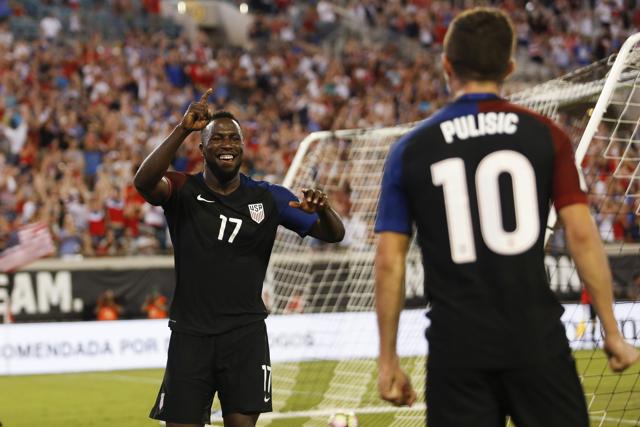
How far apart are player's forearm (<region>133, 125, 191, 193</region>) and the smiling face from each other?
1.40 ft

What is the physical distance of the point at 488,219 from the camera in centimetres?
384

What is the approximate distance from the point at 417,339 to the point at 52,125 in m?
10.3

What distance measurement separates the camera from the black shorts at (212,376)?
6.05 m

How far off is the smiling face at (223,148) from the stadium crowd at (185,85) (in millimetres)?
10331

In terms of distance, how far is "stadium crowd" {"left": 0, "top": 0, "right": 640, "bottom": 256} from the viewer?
775 inches

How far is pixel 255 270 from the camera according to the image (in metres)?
6.32

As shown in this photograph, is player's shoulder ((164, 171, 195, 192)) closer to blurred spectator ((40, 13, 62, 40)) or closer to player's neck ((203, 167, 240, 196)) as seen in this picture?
player's neck ((203, 167, 240, 196))

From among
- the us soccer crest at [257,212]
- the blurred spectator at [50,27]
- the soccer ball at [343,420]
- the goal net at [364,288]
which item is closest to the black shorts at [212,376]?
the us soccer crest at [257,212]

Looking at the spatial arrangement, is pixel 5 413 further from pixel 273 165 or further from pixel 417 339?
pixel 273 165

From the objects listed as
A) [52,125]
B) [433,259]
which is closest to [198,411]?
[433,259]

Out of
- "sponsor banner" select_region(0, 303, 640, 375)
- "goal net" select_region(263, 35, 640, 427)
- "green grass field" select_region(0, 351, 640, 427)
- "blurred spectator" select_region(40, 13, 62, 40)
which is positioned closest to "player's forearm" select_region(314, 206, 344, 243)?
"goal net" select_region(263, 35, 640, 427)

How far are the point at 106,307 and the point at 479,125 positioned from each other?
14.9 metres

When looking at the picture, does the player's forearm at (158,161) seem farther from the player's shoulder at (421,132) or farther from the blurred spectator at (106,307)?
the blurred spectator at (106,307)

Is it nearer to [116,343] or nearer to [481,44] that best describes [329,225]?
[481,44]
